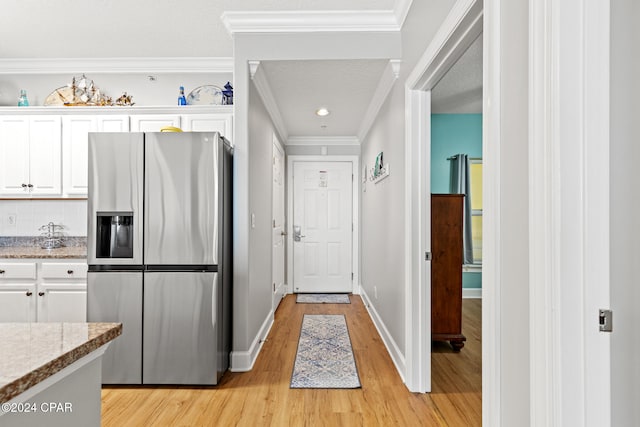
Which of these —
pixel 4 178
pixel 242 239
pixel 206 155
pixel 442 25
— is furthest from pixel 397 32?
pixel 4 178

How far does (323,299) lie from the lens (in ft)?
16.4

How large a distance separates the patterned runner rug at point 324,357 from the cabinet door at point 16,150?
2.93 m

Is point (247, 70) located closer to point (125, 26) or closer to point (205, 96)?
point (205, 96)

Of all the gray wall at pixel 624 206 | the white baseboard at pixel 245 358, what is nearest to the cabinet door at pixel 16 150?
the white baseboard at pixel 245 358

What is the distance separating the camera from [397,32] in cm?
270

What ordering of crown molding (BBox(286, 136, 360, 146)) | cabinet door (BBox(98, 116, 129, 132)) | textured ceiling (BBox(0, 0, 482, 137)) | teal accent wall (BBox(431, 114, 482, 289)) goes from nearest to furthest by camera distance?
textured ceiling (BBox(0, 0, 482, 137)) → cabinet door (BBox(98, 116, 129, 132)) → teal accent wall (BBox(431, 114, 482, 289)) → crown molding (BBox(286, 136, 360, 146))

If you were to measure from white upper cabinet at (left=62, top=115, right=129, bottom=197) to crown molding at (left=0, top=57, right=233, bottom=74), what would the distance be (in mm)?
537

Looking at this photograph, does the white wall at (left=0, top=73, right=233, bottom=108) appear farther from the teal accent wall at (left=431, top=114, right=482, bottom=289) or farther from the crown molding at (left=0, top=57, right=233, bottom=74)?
the teal accent wall at (left=431, top=114, right=482, bottom=289)

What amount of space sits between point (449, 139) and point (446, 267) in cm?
255

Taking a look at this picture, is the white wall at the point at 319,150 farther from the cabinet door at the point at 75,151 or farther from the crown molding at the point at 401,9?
the crown molding at the point at 401,9

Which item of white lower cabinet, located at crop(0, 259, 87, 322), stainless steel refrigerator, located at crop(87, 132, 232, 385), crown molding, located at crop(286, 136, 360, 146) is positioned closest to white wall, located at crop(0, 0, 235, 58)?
stainless steel refrigerator, located at crop(87, 132, 232, 385)

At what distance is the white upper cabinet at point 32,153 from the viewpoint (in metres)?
3.27

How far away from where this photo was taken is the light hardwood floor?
2041mm

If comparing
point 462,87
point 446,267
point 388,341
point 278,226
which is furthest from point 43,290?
point 462,87
